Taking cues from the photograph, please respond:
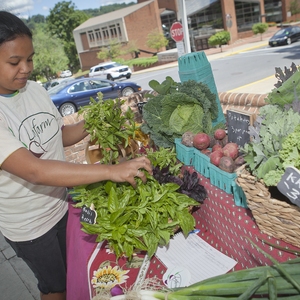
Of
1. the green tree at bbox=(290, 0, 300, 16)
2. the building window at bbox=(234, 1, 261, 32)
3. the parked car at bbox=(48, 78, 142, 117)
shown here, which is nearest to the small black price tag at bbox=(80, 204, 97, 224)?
the parked car at bbox=(48, 78, 142, 117)

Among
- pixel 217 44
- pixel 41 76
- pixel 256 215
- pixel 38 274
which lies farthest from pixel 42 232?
pixel 41 76

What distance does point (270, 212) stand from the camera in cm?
114

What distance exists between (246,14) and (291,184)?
3755 cm

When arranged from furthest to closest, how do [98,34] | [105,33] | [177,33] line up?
1. [98,34]
2. [105,33]
3. [177,33]

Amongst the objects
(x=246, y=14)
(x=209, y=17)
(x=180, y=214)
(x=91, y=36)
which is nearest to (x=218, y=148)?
(x=180, y=214)

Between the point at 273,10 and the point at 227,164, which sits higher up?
the point at 273,10

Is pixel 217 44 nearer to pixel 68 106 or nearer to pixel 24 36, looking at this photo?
pixel 68 106

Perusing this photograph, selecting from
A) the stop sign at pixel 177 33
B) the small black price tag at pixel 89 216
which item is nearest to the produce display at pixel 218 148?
the small black price tag at pixel 89 216

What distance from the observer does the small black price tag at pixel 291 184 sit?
37.9 inches

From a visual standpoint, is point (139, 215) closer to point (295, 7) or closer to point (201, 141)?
Answer: point (201, 141)

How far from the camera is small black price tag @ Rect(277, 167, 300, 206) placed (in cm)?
96

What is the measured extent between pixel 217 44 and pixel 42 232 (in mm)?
27896

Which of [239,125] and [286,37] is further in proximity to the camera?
[286,37]

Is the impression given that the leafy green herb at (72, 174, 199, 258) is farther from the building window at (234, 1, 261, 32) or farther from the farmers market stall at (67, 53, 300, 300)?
the building window at (234, 1, 261, 32)
